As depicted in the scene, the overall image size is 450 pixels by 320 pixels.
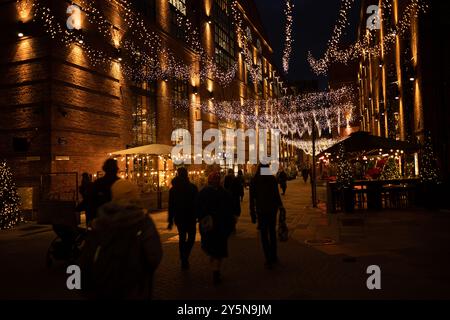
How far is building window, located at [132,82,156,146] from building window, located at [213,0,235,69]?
14.9m

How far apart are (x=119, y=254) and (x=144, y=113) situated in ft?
69.4

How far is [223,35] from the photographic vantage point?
1619 inches

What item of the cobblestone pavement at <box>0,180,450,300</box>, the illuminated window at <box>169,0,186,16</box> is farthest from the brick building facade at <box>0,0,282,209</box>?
the cobblestone pavement at <box>0,180,450,300</box>

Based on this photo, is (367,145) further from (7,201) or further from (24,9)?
(24,9)

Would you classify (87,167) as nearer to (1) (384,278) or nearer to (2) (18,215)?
(2) (18,215)

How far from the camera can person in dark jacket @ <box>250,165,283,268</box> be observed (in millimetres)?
6941

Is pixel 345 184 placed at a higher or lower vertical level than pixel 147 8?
lower

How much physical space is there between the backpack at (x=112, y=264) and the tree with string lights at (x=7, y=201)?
11.4 m

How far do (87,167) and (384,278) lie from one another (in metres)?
15.1

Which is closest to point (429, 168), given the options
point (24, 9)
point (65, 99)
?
point (65, 99)

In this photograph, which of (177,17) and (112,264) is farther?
(177,17)

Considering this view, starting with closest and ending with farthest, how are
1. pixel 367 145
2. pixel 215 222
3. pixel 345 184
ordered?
pixel 215 222 → pixel 367 145 → pixel 345 184

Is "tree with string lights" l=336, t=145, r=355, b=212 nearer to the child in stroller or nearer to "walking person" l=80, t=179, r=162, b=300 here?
the child in stroller
